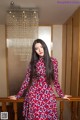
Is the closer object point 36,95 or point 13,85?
point 36,95

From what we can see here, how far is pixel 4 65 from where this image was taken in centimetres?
438

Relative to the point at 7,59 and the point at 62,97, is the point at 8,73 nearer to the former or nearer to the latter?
the point at 7,59

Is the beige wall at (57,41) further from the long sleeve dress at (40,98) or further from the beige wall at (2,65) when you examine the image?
the long sleeve dress at (40,98)

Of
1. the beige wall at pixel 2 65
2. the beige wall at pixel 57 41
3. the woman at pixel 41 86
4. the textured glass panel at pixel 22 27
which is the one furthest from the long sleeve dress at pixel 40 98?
the beige wall at pixel 2 65

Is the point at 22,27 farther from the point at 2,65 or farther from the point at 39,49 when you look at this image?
the point at 2,65

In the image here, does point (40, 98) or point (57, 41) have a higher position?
point (57, 41)

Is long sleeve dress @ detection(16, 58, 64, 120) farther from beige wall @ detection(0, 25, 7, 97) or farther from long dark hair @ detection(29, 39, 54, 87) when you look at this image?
beige wall @ detection(0, 25, 7, 97)

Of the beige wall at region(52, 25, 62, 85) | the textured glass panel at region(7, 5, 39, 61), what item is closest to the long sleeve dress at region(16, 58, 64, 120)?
the textured glass panel at region(7, 5, 39, 61)

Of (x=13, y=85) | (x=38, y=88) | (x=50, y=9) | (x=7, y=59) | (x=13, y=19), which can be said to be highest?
(x=50, y=9)

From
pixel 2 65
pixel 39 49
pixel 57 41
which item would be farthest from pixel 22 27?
pixel 2 65

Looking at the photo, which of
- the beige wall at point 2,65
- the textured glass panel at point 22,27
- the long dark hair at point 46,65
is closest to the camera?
the long dark hair at point 46,65

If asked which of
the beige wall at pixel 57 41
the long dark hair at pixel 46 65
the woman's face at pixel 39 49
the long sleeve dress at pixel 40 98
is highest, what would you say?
the beige wall at pixel 57 41

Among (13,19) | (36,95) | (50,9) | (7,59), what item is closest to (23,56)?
(13,19)

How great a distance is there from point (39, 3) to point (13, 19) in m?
0.58
